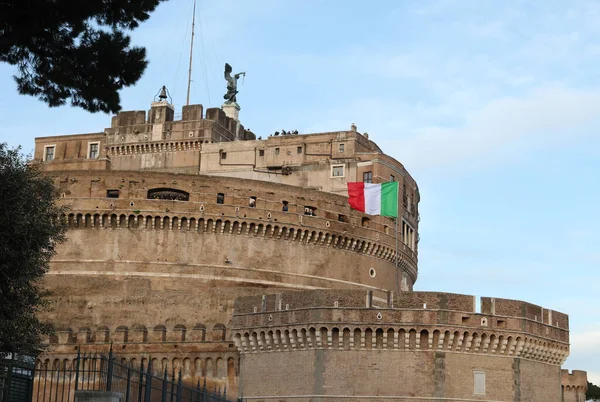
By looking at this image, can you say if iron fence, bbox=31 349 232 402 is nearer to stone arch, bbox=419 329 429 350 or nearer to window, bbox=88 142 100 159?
stone arch, bbox=419 329 429 350

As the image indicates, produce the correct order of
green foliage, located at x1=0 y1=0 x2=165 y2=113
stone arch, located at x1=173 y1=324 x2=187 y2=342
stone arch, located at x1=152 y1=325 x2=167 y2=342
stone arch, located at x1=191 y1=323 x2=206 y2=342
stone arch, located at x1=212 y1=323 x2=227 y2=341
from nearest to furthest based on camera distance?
green foliage, located at x1=0 y1=0 x2=165 y2=113, stone arch, located at x1=212 y1=323 x2=227 y2=341, stone arch, located at x1=191 y1=323 x2=206 y2=342, stone arch, located at x1=173 y1=324 x2=187 y2=342, stone arch, located at x1=152 y1=325 x2=167 y2=342

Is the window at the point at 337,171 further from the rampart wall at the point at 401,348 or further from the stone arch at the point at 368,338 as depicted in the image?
the stone arch at the point at 368,338

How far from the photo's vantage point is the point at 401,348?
3459 centimetres

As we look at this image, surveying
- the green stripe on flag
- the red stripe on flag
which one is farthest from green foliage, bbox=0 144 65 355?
the green stripe on flag

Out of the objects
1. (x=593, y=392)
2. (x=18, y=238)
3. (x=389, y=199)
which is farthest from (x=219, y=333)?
(x=593, y=392)

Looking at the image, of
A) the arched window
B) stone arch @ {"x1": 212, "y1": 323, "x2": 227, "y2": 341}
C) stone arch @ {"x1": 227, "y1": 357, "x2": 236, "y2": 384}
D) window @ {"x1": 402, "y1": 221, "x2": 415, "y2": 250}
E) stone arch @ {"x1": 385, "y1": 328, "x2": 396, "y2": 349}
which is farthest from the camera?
window @ {"x1": 402, "y1": 221, "x2": 415, "y2": 250}

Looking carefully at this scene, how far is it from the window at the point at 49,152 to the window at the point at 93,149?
2096 millimetres

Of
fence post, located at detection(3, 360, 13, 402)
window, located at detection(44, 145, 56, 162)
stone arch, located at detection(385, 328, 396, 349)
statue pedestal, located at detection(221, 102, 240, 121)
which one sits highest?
statue pedestal, located at detection(221, 102, 240, 121)

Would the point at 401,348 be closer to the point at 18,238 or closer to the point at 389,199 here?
the point at 18,238

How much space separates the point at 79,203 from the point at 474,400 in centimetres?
2138

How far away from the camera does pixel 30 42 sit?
21375mm

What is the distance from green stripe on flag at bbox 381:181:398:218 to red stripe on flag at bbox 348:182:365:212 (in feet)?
3.12

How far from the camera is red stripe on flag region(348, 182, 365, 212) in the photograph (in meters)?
51.7

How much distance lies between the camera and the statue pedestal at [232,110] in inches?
2414
